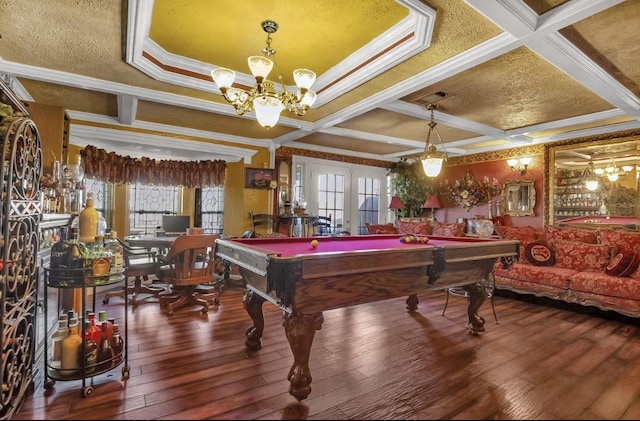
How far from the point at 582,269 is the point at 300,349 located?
391cm

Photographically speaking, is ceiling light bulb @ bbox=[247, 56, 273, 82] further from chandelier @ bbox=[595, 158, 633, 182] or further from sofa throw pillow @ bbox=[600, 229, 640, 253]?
chandelier @ bbox=[595, 158, 633, 182]

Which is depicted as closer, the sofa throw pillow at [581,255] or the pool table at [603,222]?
the sofa throw pillow at [581,255]

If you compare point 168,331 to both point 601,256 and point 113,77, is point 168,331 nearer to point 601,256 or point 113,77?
point 113,77

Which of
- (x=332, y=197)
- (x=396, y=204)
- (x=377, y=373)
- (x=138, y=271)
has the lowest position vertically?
(x=377, y=373)

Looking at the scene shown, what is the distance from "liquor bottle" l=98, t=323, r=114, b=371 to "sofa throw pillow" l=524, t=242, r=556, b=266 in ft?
15.7

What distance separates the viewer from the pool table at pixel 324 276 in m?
1.92

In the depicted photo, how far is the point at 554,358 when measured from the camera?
8.30ft

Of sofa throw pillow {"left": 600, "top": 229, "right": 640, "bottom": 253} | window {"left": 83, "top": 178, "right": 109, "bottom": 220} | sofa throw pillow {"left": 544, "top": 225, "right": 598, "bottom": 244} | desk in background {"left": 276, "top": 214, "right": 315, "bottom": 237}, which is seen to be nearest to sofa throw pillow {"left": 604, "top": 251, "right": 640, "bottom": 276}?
sofa throw pillow {"left": 600, "top": 229, "right": 640, "bottom": 253}

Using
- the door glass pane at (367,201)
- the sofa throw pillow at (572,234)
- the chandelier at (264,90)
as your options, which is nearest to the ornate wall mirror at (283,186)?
the door glass pane at (367,201)

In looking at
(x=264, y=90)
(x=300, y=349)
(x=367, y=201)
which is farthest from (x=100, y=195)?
(x=367, y=201)

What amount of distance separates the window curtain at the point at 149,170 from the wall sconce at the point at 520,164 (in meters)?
5.33

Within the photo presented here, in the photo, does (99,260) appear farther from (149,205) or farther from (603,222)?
(603,222)

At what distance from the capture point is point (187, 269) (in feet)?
11.8

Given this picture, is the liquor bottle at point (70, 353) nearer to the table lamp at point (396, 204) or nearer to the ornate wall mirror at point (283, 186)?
the ornate wall mirror at point (283, 186)
